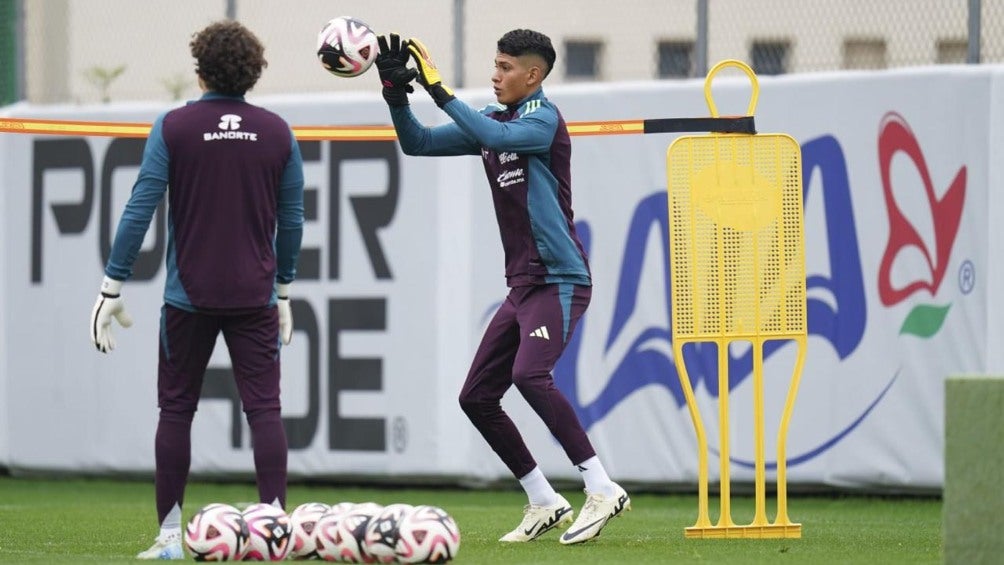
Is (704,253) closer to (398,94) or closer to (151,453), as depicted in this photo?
(398,94)

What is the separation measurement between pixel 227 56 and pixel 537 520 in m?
2.34

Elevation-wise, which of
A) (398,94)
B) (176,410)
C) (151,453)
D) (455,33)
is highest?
(455,33)

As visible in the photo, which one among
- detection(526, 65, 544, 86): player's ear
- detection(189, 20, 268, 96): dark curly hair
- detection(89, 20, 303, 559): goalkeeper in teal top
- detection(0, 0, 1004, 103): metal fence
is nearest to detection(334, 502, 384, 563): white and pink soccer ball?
detection(89, 20, 303, 559): goalkeeper in teal top

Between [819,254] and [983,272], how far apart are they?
103cm

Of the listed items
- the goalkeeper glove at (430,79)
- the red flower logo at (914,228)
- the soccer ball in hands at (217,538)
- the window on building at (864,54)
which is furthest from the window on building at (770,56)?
the soccer ball in hands at (217,538)

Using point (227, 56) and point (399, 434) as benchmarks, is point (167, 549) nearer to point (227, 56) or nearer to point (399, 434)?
point (227, 56)

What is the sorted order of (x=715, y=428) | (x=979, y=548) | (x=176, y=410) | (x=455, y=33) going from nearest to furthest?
(x=979, y=548)
(x=176, y=410)
(x=715, y=428)
(x=455, y=33)

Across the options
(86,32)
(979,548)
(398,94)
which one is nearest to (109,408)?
(86,32)

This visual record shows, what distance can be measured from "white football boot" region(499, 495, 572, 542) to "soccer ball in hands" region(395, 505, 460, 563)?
133 centimetres

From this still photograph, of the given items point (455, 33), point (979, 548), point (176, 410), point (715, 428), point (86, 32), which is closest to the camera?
point (979, 548)

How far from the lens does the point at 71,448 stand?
11906 mm

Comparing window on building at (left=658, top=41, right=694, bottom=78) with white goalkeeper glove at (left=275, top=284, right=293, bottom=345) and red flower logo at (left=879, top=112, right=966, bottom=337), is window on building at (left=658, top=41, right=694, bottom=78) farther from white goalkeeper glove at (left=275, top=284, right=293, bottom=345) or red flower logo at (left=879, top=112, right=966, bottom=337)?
white goalkeeper glove at (left=275, top=284, right=293, bottom=345)

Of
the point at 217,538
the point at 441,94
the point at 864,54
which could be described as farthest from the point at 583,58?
the point at 217,538

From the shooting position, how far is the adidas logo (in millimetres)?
6641
